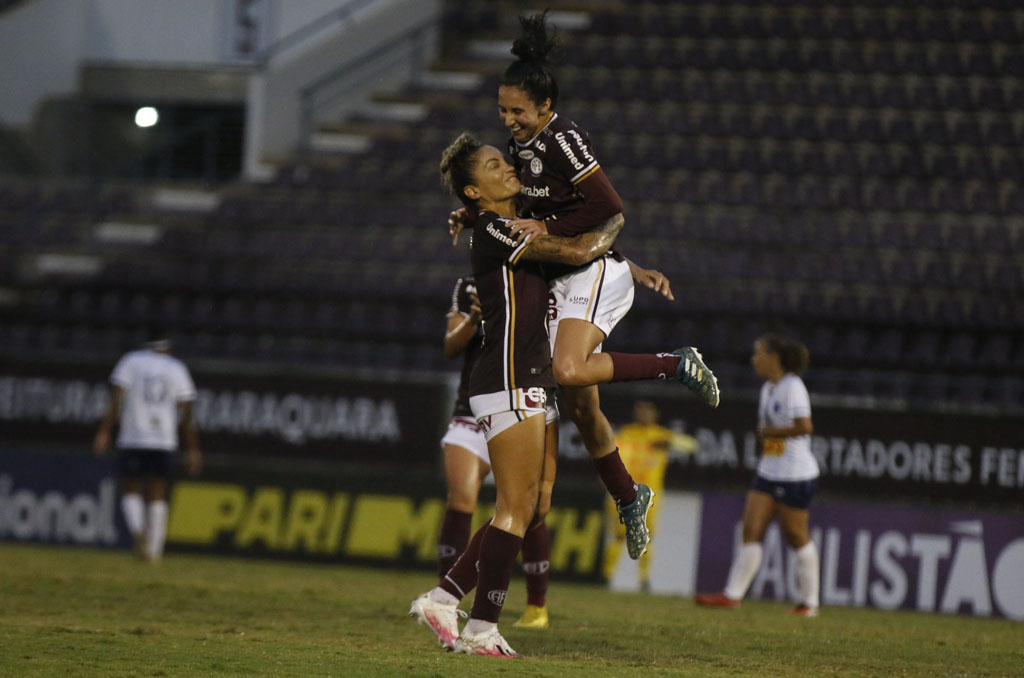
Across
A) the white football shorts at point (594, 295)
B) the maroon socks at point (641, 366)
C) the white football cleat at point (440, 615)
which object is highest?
the white football shorts at point (594, 295)

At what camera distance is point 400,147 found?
66.4 ft

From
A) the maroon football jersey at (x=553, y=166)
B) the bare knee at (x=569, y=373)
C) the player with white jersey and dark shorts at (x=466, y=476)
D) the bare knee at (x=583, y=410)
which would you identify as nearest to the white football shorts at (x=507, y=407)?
the bare knee at (x=569, y=373)

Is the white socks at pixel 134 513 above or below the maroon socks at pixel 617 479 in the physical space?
below

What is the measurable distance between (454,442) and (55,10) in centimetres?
1685

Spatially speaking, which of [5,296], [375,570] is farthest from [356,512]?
[5,296]

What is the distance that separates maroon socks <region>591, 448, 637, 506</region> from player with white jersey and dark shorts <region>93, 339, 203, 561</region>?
7.78 metres

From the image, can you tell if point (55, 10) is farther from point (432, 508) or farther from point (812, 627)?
point (812, 627)

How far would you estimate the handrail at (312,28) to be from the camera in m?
21.2

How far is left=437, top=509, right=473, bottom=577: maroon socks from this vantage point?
816 centimetres

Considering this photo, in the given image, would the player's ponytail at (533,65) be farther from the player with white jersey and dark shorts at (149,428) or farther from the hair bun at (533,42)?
the player with white jersey and dark shorts at (149,428)

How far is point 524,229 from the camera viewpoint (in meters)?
6.20

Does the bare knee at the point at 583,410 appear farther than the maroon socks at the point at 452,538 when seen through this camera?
No

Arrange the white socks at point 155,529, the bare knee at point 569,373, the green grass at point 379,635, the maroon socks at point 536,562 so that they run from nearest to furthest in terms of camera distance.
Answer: the green grass at point 379,635 → the bare knee at point 569,373 → the maroon socks at point 536,562 → the white socks at point 155,529

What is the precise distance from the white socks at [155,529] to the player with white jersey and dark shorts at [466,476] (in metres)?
6.04
